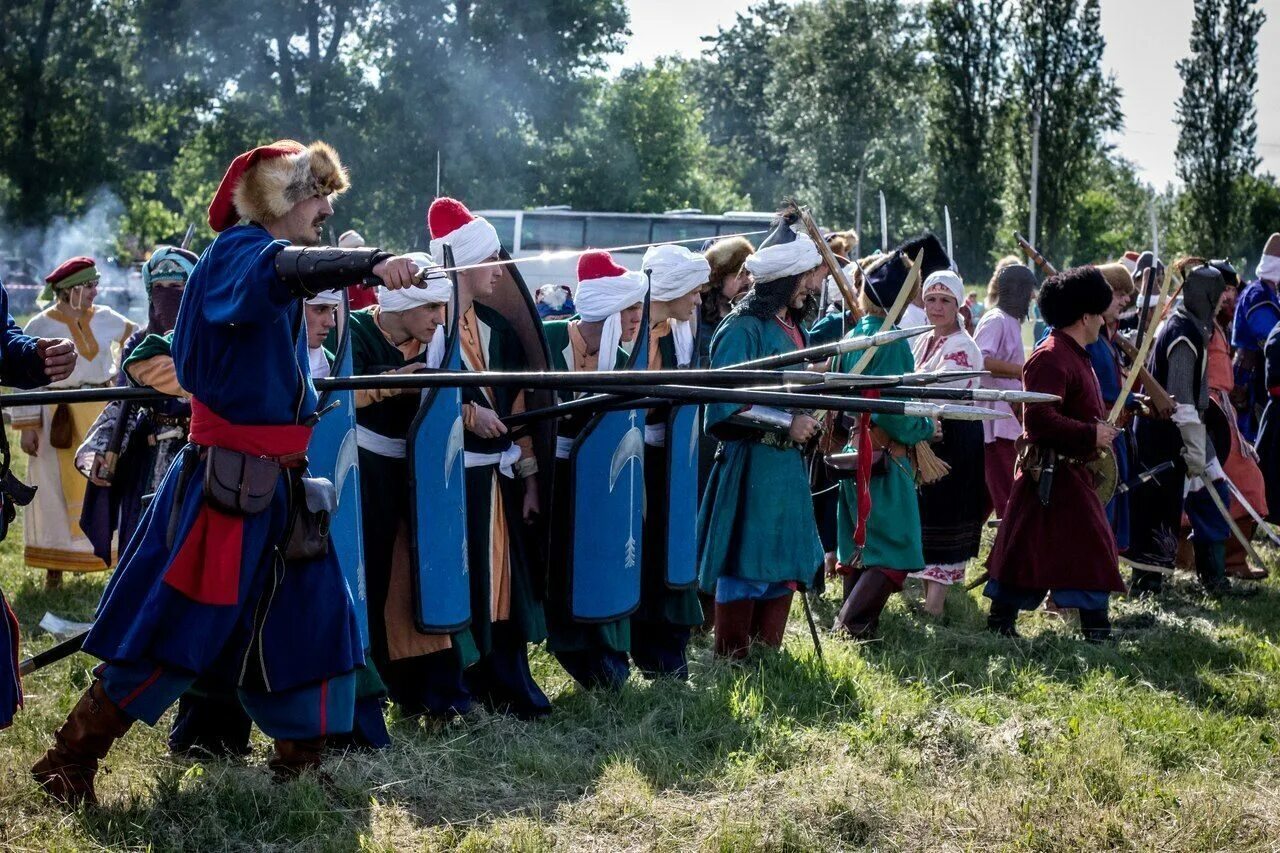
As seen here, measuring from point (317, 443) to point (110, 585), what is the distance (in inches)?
31.0

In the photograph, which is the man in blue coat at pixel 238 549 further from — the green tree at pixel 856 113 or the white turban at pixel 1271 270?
the green tree at pixel 856 113

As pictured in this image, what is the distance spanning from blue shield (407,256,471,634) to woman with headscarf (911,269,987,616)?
2932mm

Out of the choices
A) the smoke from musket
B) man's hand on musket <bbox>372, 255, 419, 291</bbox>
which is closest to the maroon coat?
man's hand on musket <bbox>372, 255, 419, 291</bbox>

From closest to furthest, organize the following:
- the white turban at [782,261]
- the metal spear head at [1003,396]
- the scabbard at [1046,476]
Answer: the metal spear head at [1003,396] → the white turban at [782,261] → the scabbard at [1046,476]

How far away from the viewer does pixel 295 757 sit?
4031mm

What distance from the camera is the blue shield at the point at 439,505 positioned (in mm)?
4660

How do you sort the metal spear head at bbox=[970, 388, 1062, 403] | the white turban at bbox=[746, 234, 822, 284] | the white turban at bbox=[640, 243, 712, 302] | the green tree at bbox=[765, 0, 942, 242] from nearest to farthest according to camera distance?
1. the metal spear head at bbox=[970, 388, 1062, 403]
2. the white turban at bbox=[746, 234, 822, 284]
3. the white turban at bbox=[640, 243, 712, 302]
4. the green tree at bbox=[765, 0, 942, 242]

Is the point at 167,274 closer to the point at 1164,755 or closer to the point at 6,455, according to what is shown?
the point at 6,455

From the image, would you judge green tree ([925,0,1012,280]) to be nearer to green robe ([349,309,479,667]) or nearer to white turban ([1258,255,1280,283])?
white turban ([1258,255,1280,283])

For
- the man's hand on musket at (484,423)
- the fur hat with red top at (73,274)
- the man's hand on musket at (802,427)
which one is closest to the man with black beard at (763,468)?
the man's hand on musket at (802,427)

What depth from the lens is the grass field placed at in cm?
383

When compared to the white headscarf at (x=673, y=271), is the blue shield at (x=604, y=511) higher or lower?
lower

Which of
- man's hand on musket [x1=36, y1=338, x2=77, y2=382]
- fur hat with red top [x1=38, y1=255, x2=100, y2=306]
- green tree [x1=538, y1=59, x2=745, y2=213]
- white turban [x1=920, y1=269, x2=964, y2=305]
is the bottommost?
man's hand on musket [x1=36, y1=338, x2=77, y2=382]

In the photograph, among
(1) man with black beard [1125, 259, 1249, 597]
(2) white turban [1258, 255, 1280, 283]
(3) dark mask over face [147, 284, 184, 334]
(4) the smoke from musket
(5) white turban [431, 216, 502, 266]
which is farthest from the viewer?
(4) the smoke from musket
